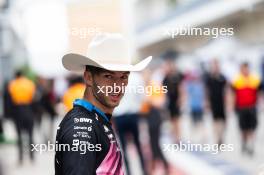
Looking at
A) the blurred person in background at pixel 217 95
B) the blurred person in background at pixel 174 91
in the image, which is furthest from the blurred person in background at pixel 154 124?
the blurred person in background at pixel 174 91

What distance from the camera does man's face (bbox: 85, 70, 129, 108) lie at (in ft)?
10.5

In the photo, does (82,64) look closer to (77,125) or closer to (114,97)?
(114,97)

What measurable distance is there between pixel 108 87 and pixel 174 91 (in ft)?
31.9

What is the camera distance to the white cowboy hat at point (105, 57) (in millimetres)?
3232

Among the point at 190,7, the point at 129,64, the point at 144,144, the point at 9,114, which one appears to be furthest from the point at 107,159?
the point at 190,7

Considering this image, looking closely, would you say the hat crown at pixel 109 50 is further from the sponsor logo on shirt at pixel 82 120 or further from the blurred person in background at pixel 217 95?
the blurred person in background at pixel 217 95

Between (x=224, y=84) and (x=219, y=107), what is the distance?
0.51 m

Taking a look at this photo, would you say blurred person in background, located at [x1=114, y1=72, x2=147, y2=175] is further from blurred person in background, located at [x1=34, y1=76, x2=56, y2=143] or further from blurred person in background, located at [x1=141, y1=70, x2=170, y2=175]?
blurred person in background, located at [x1=34, y1=76, x2=56, y2=143]

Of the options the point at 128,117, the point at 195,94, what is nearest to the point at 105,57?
the point at 128,117

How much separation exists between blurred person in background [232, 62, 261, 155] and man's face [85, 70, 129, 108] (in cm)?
868

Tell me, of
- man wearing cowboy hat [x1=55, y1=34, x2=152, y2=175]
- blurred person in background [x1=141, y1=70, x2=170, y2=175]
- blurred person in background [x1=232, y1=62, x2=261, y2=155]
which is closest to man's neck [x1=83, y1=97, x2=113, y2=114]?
man wearing cowboy hat [x1=55, y1=34, x2=152, y2=175]

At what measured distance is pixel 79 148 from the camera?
287cm

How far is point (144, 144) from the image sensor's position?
994 cm

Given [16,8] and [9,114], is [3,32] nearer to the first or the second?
[16,8]
